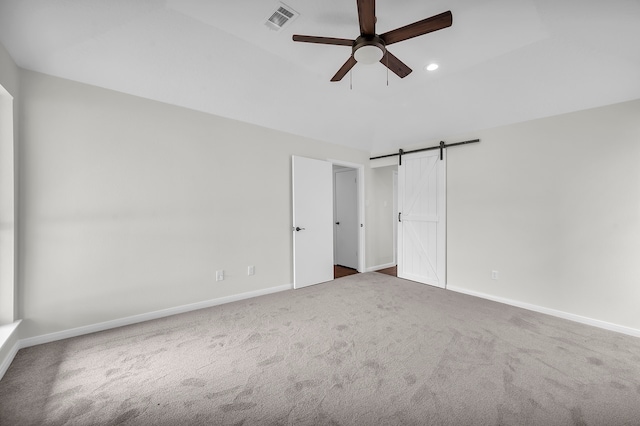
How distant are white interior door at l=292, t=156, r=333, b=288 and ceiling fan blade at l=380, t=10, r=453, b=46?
94.6 inches

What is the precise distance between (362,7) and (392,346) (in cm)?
266

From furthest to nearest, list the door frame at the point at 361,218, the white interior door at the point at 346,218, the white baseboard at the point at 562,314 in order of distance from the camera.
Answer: the white interior door at the point at 346,218
the door frame at the point at 361,218
the white baseboard at the point at 562,314

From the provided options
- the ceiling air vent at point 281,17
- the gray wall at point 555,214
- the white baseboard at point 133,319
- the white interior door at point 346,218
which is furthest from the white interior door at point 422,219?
the ceiling air vent at point 281,17

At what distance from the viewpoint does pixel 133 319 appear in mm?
2854

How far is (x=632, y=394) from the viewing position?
1.77 m

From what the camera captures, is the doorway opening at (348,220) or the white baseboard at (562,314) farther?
the doorway opening at (348,220)

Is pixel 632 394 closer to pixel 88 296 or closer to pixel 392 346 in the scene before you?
pixel 392 346

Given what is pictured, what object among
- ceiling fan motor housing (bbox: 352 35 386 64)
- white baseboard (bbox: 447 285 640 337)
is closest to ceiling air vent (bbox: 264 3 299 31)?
ceiling fan motor housing (bbox: 352 35 386 64)

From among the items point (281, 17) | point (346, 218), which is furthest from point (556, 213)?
point (281, 17)

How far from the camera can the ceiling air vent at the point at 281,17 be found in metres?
2.23

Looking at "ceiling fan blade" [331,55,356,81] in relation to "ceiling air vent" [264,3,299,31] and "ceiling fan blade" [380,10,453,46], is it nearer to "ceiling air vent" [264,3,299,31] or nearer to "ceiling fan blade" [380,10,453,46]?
"ceiling fan blade" [380,10,453,46]

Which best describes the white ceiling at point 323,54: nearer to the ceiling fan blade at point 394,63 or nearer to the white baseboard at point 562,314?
the ceiling fan blade at point 394,63

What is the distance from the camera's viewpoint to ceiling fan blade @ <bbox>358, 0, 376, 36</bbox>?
1.59 meters

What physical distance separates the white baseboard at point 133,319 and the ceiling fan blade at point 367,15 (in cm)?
333
